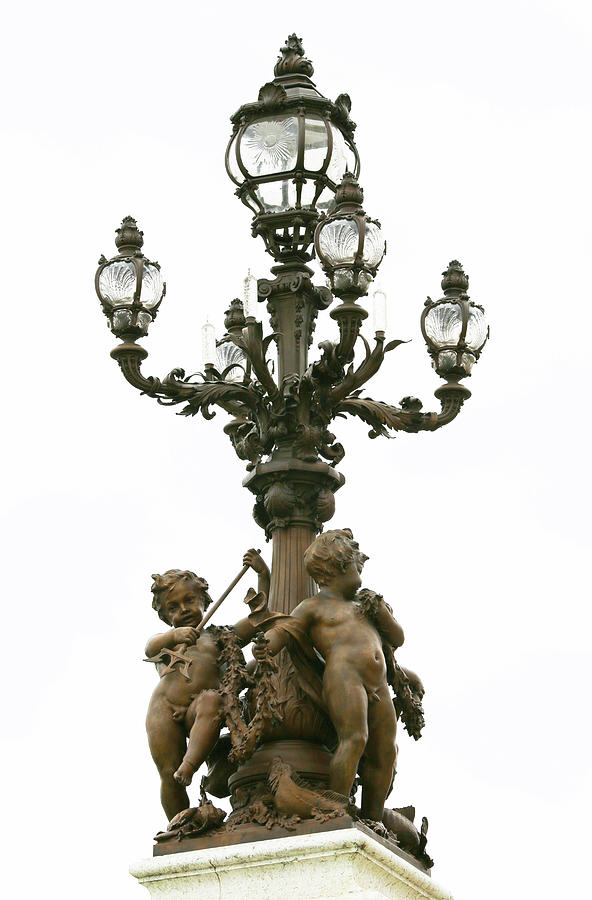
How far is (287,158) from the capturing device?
16.2 meters

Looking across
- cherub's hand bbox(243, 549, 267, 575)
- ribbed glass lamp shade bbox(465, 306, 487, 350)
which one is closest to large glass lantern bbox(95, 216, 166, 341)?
cherub's hand bbox(243, 549, 267, 575)

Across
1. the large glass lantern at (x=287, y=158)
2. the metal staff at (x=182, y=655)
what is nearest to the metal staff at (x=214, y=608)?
the metal staff at (x=182, y=655)

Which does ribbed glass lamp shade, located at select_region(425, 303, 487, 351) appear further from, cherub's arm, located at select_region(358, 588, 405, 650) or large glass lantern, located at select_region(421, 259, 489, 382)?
cherub's arm, located at select_region(358, 588, 405, 650)

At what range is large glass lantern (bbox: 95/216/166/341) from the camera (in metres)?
15.8

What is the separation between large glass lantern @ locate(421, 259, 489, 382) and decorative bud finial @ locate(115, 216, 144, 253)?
69.3 inches

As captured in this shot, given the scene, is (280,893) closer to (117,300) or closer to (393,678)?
(393,678)

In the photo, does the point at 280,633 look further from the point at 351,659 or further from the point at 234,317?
the point at 234,317

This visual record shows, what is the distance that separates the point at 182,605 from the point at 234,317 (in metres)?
2.89

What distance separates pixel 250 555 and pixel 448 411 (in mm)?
1467

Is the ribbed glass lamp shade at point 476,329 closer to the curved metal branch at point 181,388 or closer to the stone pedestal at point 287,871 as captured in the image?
the curved metal branch at point 181,388

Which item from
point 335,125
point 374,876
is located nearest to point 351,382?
point 335,125

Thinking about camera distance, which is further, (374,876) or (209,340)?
(209,340)

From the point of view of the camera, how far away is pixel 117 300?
1580cm

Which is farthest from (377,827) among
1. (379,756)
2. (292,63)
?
(292,63)
